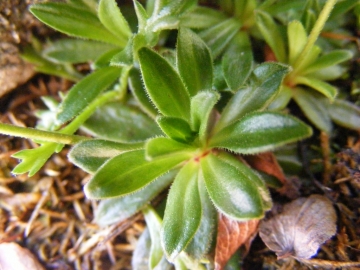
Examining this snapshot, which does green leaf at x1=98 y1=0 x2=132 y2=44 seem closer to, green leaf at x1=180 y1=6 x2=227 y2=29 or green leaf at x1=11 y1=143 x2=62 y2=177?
green leaf at x1=180 y1=6 x2=227 y2=29

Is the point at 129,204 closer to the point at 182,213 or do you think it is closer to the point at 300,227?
the point at 182,213

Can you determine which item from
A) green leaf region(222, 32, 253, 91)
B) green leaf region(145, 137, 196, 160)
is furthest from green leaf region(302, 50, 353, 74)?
green leaf region(145, 137, 196, 160)

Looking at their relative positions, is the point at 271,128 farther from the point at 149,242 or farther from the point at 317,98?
the point at 149,242

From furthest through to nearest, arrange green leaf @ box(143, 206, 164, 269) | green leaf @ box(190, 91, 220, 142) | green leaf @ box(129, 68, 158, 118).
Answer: green leaf @ box(129, 68, 158, 118) < green leaf @ box(143, 206, 164, 269) < green leaf @ box(190, 91, 220, 142)

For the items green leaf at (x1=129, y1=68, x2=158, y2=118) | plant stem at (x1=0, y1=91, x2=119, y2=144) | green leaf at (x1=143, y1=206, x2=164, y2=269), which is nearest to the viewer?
plant stem at (x1=0, y1=91, x2=119, y2=144)

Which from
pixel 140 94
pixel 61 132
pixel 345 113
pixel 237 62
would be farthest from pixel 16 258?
pixel 345 113

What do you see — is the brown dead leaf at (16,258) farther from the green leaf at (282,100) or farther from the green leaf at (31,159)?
the green leaf at (282,100)

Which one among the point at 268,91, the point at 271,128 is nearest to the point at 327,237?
the point at 271,128
